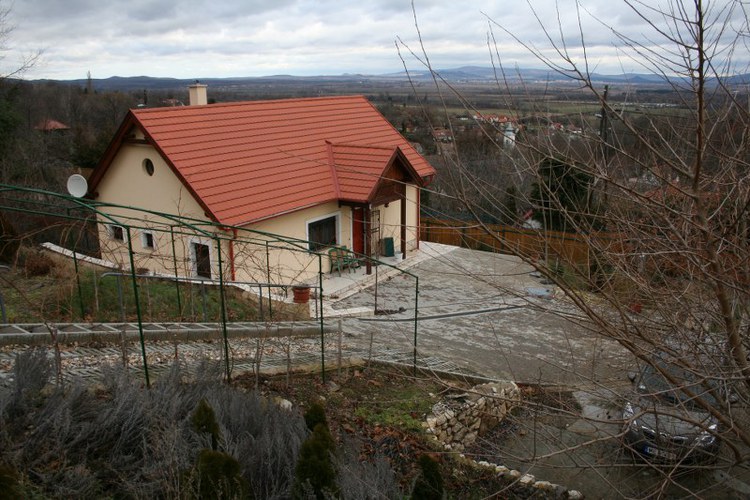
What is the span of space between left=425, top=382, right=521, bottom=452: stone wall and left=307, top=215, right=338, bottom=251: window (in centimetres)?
858

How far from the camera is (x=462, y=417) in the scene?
8.30 m

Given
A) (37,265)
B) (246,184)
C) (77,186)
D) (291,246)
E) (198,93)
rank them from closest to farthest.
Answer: (37,265) → (77,186) → (291,246) → (246,184) → (198,93)

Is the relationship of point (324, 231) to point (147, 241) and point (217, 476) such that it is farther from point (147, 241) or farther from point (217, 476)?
point (217, 476)

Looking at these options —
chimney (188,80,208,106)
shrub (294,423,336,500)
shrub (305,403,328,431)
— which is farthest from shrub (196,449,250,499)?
chimney (188,80,208,106)

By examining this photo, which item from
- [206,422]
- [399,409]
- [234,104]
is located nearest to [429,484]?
[206,422]

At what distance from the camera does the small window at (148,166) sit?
50.6 ft

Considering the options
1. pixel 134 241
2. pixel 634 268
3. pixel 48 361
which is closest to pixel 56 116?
pixel 134 241

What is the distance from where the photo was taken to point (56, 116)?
172 ft

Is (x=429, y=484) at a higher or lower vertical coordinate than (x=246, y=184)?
lower

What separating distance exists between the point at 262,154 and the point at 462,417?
10685 millimetres

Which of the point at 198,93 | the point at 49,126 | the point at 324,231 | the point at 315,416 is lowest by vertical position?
the point at 324,231

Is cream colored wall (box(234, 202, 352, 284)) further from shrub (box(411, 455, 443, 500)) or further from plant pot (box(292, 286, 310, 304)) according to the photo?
shrub (box(411, 455, 443, 500))

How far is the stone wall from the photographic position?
7664 millimetres

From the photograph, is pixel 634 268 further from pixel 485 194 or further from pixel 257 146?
pixel 257 146
